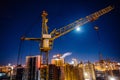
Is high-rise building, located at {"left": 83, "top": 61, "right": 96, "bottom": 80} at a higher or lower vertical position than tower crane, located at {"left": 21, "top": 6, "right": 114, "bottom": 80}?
lower

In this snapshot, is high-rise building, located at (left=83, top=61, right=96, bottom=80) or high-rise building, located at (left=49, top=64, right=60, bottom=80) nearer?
high-rise building, located at (left=49, top=64, right=60, bottom=80)

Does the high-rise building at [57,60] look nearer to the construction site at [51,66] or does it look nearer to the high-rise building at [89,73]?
the construction site at [51,66]

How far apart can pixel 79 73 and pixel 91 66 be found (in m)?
11.3

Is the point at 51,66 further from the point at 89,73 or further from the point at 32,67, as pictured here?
the point at 89,73

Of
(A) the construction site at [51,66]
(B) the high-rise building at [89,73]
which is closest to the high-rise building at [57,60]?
(A) the construction site at [51,66]

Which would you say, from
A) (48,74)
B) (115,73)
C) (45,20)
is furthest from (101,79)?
(45,20)

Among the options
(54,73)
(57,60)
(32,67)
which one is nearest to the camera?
(54,73)

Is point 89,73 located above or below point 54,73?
below

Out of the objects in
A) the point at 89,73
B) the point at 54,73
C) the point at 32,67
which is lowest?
the point at 89,73

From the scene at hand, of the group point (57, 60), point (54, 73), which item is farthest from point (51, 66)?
point (57, 60)

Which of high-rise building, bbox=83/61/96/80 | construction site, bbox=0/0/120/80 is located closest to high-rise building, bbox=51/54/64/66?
construction site, bbox=0/0/120/80

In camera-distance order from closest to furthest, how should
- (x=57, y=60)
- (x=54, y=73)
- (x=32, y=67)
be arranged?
(x=54, y=73) → (x=32, y=67) → (x=57, y=60)

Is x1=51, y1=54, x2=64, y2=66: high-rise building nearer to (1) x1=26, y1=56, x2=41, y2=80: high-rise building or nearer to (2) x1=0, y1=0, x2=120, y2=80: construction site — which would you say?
(2) x1=0, y1=0, x2=120, y2=80: construction site

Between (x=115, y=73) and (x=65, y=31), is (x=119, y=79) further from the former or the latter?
(x=65, y=31)
